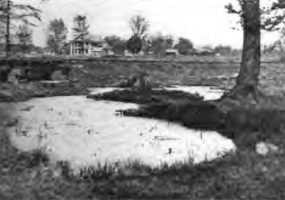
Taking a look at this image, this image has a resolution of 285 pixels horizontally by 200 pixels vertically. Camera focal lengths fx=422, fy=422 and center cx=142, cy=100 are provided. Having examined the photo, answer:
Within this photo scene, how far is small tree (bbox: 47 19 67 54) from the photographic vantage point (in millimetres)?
90500

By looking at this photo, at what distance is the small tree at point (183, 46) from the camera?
91238 mm

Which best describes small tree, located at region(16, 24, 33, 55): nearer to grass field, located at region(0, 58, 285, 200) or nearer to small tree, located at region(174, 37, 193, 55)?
small tree, located at region(174, 37, 193, 55)

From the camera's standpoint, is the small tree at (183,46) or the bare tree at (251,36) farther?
the small tree at (183,46)

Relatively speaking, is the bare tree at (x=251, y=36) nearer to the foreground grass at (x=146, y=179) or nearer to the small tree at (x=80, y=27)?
the foreground grass at (x=146, y=179)

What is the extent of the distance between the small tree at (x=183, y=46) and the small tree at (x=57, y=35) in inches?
1014

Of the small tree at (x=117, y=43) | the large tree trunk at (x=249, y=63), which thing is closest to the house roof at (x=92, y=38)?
the small tree at (x=117, y=43)

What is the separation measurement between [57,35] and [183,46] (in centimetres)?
2804

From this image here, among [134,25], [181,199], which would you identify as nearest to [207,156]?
[181,199]

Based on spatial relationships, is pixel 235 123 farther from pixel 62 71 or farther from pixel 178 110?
pixel 62 71

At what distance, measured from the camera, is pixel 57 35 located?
93625mm

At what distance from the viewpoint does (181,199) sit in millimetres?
6535

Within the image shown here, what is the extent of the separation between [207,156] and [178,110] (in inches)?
276

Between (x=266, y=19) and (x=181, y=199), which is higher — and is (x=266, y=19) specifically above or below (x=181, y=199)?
above

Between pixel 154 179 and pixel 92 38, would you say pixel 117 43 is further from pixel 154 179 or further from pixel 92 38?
pixel 154 179
